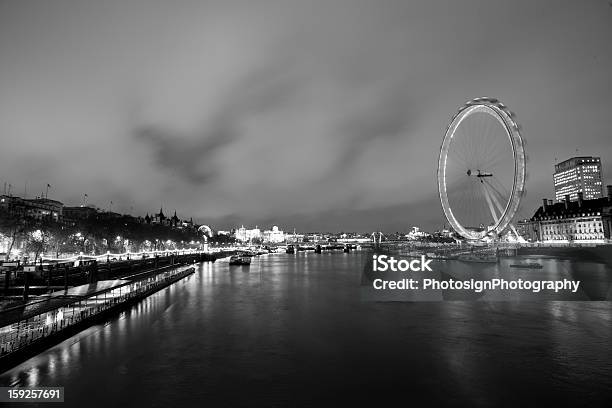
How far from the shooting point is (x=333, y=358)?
20.5 m

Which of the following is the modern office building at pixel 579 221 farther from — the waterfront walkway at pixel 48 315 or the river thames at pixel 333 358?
the waterfront walkway at pixel 48 315

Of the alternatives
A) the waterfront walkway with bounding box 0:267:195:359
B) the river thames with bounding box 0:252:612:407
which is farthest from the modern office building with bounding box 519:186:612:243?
the waterfront walkway with bounding box 0:267:195:359

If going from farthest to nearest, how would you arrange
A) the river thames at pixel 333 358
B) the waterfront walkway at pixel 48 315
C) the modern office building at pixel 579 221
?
the modern office building at pixel 579 221 < the waterfront walkway at pixel 48 315 < the river thames at pixel 333 358

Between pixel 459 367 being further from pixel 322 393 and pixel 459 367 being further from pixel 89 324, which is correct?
pixel 89 324

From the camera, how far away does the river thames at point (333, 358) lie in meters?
15.6

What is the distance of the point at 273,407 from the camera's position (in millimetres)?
14352

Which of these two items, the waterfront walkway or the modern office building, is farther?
the modern office building

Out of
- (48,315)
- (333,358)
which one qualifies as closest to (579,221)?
(333,358)

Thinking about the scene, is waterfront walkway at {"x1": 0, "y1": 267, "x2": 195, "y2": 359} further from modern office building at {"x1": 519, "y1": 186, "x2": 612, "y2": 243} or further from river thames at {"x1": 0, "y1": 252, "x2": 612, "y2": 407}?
modern office building at {"x1": 519, "y1": 186, "x2": 612, "y2": 243}

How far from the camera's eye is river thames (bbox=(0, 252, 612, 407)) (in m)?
15.6

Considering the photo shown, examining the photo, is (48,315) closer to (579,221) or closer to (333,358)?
(333,358)

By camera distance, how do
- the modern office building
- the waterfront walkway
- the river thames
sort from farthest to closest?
the modern office building → the waterfront walkway → the river thames

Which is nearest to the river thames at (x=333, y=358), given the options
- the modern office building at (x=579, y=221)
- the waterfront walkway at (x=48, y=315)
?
the waterfront walkway at (x=48, y=315)

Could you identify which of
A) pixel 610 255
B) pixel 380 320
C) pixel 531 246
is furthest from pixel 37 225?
pixel 531 246
